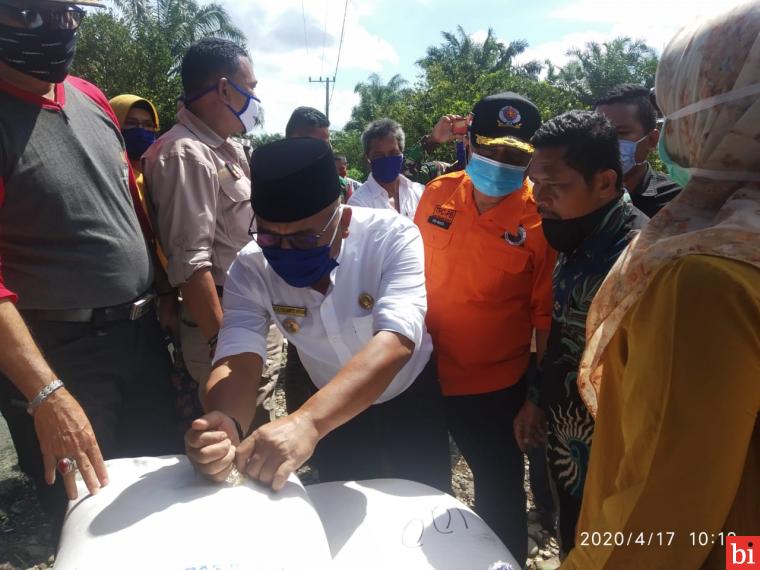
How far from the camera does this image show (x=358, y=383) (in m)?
1.38

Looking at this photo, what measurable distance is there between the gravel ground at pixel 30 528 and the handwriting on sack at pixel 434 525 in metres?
1.61

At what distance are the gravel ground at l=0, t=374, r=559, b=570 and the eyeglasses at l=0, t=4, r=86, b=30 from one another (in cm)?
233

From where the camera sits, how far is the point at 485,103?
2.40m

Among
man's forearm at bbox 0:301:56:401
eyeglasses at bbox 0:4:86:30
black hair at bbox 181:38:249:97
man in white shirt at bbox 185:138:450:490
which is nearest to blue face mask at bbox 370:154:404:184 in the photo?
black hair at bbox 181:38:249:97

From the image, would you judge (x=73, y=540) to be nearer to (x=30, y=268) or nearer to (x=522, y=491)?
(x=30, y=268)

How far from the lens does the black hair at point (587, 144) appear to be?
1780 millimetres

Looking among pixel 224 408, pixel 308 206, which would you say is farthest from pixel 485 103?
pixel 224 408

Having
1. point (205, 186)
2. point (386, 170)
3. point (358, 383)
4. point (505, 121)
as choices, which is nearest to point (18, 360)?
point (358, 383)

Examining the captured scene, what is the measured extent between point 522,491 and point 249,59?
2339 millimetres

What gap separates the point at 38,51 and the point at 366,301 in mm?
1298

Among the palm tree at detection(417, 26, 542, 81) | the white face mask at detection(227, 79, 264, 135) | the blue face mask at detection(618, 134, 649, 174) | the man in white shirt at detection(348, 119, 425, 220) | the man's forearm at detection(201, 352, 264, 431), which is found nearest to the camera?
the man's forearm at detection(201, 352, 264, 431)

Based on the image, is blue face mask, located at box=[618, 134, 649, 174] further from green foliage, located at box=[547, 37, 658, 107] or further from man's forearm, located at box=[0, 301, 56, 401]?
green foliage, located at box=[547, 37, 658, 107]

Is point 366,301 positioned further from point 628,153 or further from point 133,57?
point 133,57

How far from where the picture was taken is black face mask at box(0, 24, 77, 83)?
1661 mm
